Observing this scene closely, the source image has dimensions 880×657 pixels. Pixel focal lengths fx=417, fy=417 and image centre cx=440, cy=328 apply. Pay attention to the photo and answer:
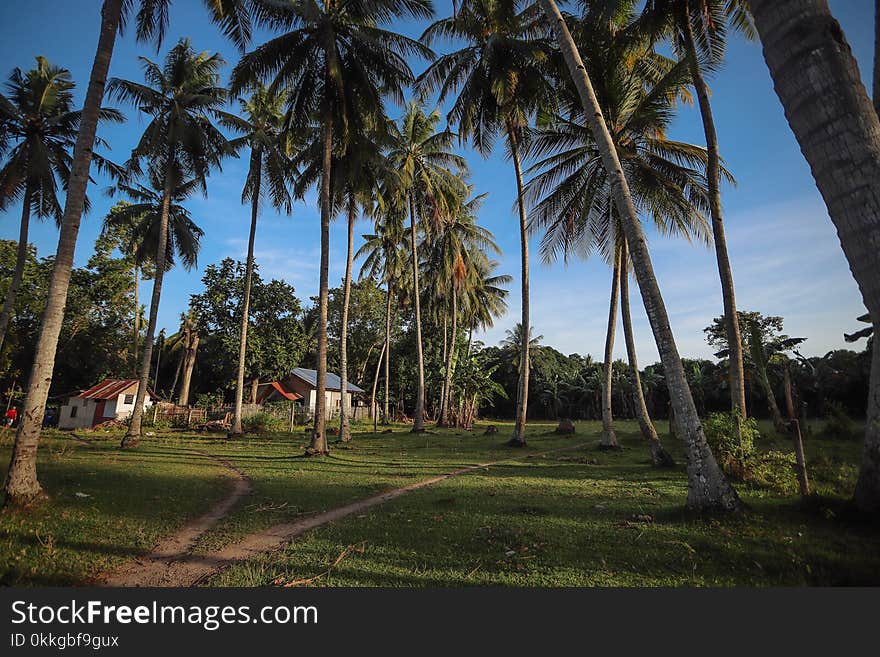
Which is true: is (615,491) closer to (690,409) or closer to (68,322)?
(690,409)

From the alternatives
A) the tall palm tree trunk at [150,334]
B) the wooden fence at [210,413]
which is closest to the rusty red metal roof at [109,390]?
the wooden fence at [210,413]

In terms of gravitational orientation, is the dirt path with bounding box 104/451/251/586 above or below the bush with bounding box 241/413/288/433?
above

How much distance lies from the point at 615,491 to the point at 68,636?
8799 millimetres

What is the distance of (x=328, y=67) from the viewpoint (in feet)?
47.1

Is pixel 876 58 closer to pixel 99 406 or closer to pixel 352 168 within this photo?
pixel 352 168

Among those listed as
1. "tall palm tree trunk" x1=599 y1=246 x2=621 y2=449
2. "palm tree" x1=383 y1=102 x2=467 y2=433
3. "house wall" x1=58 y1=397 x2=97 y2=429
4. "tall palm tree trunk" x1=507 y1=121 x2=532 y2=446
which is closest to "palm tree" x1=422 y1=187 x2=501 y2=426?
"palm tree" x1=383 y1=102 x2=467 y2=433

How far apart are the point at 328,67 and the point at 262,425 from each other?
Answer: 60.9ft

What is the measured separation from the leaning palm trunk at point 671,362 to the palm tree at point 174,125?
17.3m

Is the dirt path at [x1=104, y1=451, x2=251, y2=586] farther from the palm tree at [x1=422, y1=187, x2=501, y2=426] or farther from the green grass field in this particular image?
the palm tree at [x1=422, y1=187, x2=501, y2=426]

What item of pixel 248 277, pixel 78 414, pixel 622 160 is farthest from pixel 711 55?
pixel 78 414

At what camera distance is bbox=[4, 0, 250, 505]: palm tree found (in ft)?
22.8

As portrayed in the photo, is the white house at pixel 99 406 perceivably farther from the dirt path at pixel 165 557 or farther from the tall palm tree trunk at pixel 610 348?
the tall palm tree trunk at pixel 610 348

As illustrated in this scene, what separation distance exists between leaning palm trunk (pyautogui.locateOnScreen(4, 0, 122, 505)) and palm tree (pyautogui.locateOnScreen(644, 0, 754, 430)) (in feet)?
45.3

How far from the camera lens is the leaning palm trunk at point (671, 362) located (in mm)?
6312
